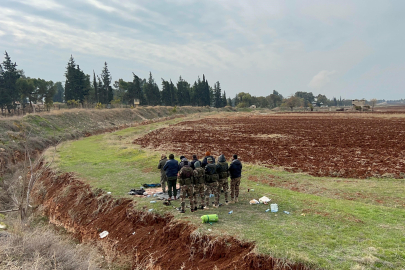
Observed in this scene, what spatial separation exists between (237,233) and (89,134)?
3681 cm

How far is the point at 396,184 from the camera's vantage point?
12.8m

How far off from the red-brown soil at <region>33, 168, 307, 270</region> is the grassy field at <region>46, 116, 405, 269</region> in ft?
1.20

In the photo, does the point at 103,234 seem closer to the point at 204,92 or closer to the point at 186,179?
the point at 186,179

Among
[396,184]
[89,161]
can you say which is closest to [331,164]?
[396,184]

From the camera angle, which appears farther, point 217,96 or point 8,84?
point 217,96

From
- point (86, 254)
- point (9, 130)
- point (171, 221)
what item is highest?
point (9, 130)

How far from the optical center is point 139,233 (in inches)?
367

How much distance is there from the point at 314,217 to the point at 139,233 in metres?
6.59

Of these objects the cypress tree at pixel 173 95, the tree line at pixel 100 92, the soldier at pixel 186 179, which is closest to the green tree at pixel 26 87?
the tree line at pixel 100 92

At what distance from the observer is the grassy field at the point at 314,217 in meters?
6.25

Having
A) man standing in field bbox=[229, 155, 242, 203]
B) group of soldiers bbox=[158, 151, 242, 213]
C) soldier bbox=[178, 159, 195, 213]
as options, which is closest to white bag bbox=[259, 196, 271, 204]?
group of soldiers bbox=[158, 151, 242, 213]

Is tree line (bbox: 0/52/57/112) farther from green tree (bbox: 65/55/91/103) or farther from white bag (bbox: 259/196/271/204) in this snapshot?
white bag (bbox: 259/196/271/204)

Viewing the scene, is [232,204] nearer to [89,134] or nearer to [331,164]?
[331,164]

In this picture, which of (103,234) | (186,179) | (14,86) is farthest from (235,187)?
(14,86)
